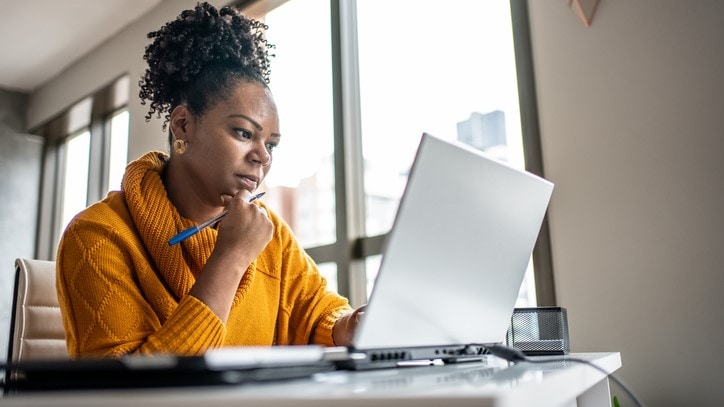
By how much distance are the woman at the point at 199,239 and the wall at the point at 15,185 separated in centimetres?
302

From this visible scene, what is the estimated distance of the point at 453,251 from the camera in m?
0.70

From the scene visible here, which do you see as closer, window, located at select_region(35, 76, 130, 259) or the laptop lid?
the laptop lid

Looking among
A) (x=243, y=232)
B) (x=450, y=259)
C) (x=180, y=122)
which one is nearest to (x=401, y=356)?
(x=450, y=259)

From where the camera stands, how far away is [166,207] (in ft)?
4.00

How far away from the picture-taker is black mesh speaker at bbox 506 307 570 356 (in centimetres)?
109

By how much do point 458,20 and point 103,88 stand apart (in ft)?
7.32

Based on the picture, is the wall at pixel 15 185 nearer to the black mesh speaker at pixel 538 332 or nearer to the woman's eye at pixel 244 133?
the woman's eye at pixel 244 133

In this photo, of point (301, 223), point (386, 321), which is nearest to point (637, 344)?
point (386, 321)

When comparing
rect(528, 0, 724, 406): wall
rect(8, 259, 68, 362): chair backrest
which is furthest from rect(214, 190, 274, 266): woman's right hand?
rect(528, 0, 724, 406): wall

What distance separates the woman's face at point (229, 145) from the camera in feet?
4.33

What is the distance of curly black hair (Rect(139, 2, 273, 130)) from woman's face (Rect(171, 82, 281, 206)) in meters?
0.03

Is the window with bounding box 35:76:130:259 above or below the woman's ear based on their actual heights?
above

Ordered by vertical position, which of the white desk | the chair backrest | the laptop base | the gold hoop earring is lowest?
the white desk

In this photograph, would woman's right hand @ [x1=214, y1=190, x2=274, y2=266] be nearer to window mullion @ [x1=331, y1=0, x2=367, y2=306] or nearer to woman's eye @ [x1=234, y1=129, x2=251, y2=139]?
woman's eye @ [x1=234, y1=129, x2=251, y2=139]
